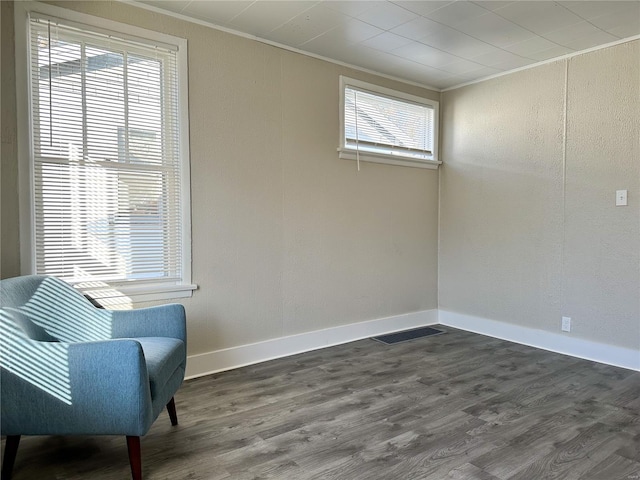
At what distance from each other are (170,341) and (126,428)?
1.85 feet

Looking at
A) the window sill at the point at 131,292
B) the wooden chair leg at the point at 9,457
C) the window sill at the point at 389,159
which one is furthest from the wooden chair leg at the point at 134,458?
the window sill at the point at 389,159

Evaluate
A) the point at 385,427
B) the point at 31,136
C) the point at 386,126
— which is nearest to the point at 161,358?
the point at 385,427

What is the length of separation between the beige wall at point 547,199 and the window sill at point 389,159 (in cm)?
20

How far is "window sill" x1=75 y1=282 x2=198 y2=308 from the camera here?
2.60 m

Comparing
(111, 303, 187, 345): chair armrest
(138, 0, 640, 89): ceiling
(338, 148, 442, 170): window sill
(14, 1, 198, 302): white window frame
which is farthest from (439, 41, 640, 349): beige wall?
(111, 303, 187, 345): chair armrest

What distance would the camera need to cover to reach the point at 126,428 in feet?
5.44

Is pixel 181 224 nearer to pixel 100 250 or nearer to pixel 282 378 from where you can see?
pixel 100 250

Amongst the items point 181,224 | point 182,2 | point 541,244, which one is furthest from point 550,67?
point 181,224

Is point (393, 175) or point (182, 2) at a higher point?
point (182, 2)

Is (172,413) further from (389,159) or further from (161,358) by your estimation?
(389,159)

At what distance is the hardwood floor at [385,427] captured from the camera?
186cm

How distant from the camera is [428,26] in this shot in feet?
9.63

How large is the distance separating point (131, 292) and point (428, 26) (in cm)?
269

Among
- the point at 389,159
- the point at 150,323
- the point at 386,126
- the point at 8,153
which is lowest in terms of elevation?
the point at 150,323
